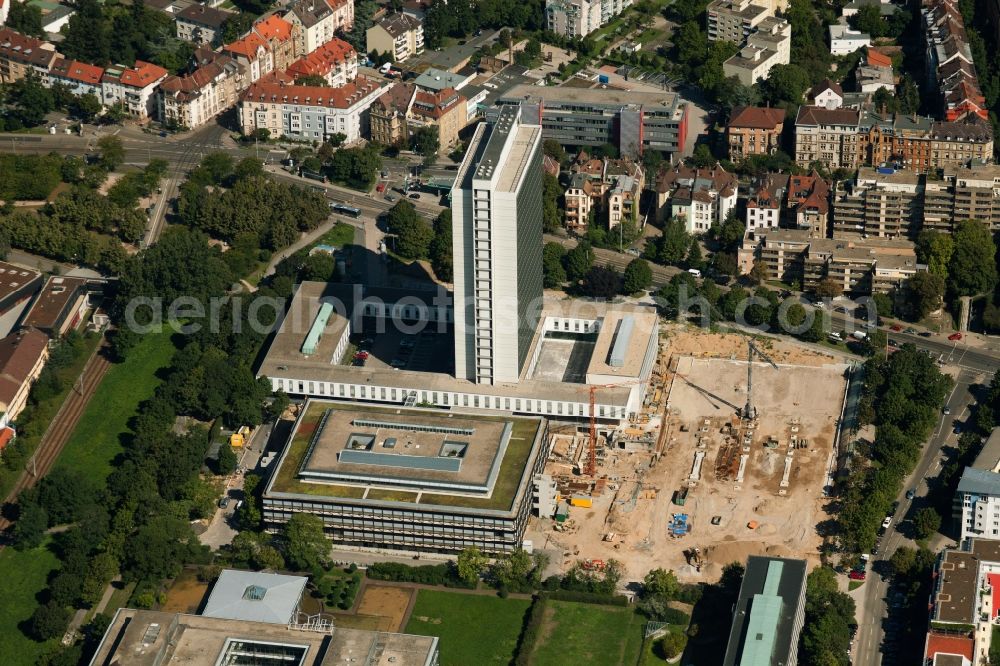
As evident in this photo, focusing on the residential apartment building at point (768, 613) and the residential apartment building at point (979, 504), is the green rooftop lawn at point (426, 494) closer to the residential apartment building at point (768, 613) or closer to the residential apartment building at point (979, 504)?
the residential apartment building at point (768, 613)

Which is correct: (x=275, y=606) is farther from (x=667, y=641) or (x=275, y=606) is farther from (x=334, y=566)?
(x=667, y=641)

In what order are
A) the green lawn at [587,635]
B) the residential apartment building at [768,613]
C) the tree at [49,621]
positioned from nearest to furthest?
1. the residential apartment building at [768,613]
2. the green lawn at [587,635]
3. the tree at [49,621]

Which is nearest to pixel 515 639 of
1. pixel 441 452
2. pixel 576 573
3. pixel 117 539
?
pixel 576 573

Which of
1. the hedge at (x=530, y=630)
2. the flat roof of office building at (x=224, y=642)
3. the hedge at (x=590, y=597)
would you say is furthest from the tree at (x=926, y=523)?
the flat roof of office building at (x=224, y=642)

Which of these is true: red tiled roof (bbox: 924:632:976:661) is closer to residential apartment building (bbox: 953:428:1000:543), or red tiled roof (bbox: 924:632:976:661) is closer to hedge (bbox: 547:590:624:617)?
residential apartment building (bbox: 953:428:1000:543)

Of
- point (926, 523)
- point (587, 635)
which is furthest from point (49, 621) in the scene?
point (926, 523)
